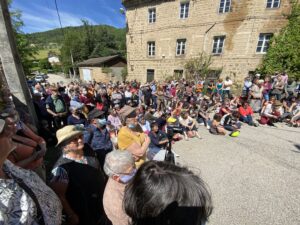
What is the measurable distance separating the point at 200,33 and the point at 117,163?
15.2 metres

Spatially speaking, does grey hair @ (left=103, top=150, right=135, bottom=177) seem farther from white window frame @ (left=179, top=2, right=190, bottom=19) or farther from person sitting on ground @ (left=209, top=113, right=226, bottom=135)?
white window frame @ (left=179, top=2, right=190, bottom=19)

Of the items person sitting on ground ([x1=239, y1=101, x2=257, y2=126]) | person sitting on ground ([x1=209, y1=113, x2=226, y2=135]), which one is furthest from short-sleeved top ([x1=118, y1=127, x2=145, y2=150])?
person sitting on ground ([x1=239, y1=101, x2=257, y2=126])

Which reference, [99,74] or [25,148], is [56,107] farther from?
[99,74]

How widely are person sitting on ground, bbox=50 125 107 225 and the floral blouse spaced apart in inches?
25.8

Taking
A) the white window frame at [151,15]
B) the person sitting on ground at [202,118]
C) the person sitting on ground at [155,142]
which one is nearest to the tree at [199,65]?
the white window frame at [151,15]

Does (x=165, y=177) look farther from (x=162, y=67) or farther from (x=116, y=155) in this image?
(x=162, y=67)

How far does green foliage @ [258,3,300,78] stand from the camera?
11.1 metres

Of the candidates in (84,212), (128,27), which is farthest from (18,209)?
(128,27)

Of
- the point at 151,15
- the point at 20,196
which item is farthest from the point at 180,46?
the point at 20,196

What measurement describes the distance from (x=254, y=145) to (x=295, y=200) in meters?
2.55

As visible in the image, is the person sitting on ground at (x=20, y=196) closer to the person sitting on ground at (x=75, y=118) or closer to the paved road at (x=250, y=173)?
the paved road at (x=250, y=173)

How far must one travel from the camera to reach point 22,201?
876mm

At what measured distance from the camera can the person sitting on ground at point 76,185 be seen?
6.02 feet

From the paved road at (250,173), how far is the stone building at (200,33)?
879 centimetres
